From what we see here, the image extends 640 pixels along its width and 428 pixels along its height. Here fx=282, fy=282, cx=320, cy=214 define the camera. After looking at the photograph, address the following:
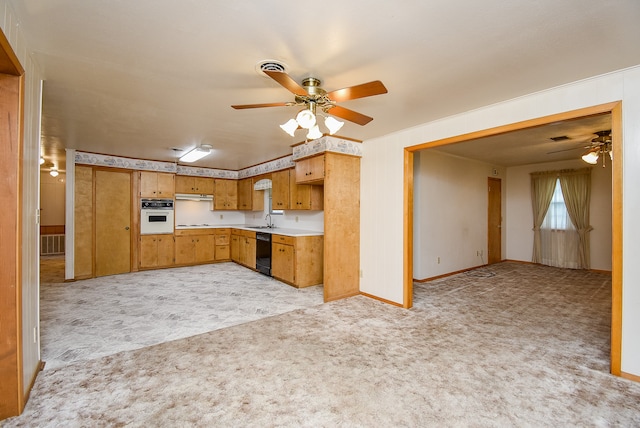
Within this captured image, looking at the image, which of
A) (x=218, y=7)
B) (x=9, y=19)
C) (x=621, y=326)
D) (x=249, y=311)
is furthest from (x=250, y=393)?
(x=621, y=326)

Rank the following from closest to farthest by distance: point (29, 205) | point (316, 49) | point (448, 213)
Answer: point (316, 49)
point (29, 205)
point (448, 213)

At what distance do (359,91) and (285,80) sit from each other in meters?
0.52

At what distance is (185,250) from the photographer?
649 cm

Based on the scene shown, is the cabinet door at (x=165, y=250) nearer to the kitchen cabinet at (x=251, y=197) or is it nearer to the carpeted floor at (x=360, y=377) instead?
the kitchen cabinet at (x=251, y=197)

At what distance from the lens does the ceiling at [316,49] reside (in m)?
1.55

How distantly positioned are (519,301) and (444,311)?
1.31 metres

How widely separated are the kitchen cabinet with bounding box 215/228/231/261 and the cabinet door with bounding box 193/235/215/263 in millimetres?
97

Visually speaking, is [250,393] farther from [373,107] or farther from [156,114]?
[156,114]

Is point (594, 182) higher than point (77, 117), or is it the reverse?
point (77, 117)

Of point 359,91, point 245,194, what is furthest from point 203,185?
point 359,91

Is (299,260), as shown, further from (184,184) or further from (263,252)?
(184,184)

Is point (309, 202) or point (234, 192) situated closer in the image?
point (309, 202)

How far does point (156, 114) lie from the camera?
323 centimetres

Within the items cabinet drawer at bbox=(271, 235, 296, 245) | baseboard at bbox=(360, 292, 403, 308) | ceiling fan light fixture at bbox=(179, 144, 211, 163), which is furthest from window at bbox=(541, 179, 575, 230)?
ceiling fan light fixture at bbox=(179, 144, 211, 163)
